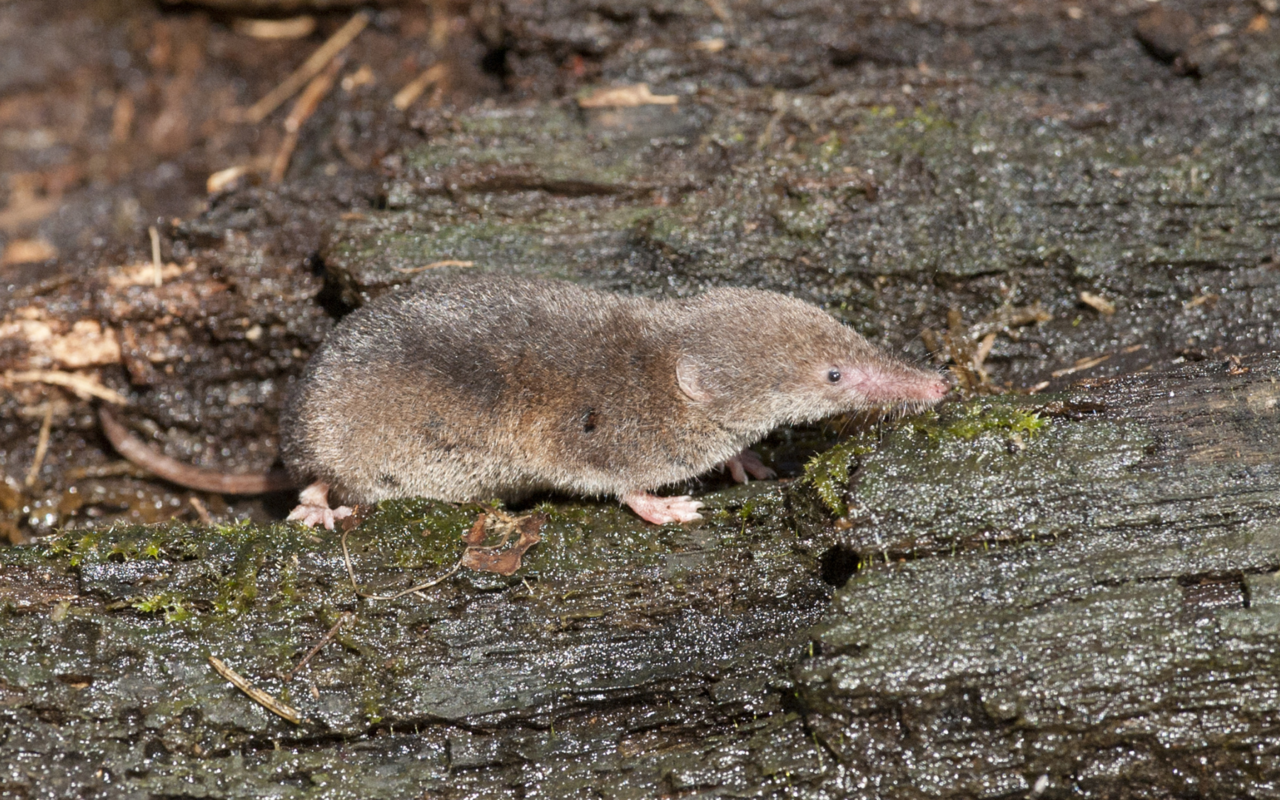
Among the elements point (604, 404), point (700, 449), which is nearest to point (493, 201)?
point (604, 404)

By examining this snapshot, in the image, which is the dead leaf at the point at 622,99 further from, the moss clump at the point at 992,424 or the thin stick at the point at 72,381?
the thin stick at the point at 72,381

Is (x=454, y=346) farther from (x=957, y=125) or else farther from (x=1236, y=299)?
(x=1236, y=299)

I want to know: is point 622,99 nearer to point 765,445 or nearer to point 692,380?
point 692,380

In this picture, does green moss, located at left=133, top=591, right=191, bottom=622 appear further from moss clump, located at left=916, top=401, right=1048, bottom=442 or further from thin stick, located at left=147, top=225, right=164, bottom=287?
moss clump, located at left=916, top=401, right=1048, bottom=442

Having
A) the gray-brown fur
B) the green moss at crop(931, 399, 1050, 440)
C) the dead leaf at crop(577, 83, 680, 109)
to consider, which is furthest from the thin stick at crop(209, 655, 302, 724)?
the dead leaf at crop(577, 83, 680, 109)

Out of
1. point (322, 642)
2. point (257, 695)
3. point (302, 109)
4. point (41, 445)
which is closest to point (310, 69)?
point (302, 109)

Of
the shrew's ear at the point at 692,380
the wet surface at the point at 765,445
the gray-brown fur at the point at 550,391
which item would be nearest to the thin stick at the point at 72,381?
the wet surface at the point at 765,445

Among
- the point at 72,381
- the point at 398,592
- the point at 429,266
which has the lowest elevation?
the point at 72,381
